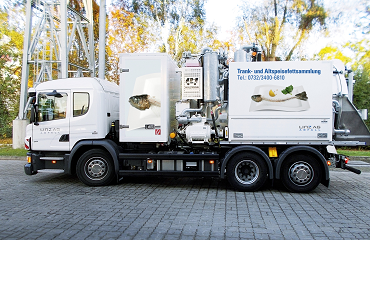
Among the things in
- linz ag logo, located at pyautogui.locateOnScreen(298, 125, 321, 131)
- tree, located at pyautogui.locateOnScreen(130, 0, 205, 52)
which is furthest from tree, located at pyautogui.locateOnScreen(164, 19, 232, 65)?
linz ag logo, located at pyautogui.locateOnScreen(298, 125, 321, 131)

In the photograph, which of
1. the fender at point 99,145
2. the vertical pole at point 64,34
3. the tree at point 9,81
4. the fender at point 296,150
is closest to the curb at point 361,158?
the fender at point 296,150

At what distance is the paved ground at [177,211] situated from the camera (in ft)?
15.8

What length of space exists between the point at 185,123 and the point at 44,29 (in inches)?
512

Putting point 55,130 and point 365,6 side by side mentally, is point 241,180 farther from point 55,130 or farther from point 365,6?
point 365,6

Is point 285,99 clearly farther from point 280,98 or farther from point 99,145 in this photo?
point 99,145

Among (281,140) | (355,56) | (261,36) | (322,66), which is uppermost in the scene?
(261,36)

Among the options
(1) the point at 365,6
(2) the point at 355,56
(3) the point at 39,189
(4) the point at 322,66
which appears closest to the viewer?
(4) the point at 322,66

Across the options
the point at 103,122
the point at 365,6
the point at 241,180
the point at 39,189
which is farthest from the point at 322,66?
the point at 365,6

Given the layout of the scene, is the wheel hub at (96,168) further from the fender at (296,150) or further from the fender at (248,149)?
the fender at (296,150)

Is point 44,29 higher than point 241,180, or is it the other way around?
point 44,29

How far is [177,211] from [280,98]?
11.5 feet

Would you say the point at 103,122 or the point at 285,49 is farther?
the point at 285,49

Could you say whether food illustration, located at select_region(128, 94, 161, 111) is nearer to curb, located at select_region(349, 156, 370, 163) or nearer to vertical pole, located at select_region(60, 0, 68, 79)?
vertical pole, located at select_region(60, 0, 68, 79)

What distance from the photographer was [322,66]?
7258mm
